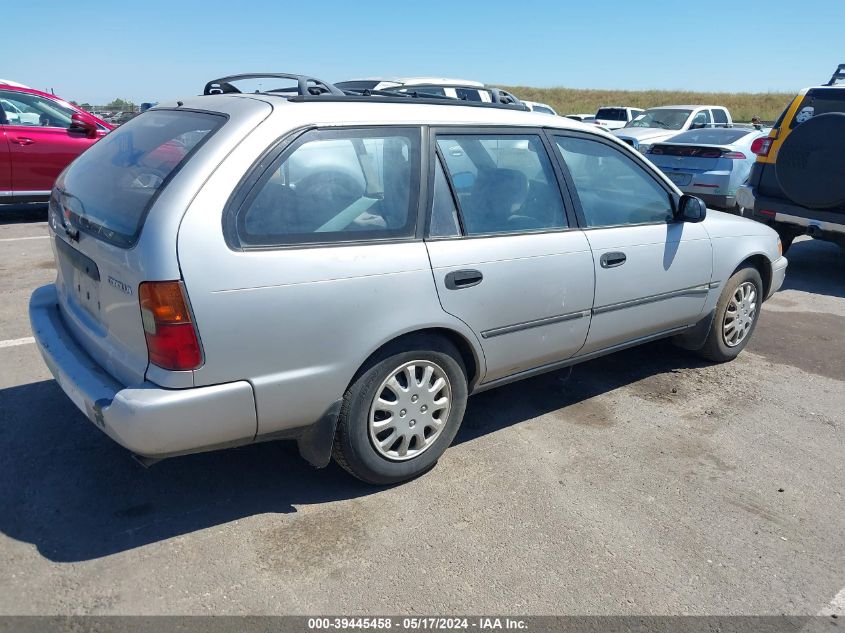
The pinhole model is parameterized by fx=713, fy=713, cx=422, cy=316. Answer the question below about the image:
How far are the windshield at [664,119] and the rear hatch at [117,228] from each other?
14367mm

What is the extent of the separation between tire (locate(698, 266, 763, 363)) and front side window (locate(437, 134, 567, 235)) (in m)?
1.71

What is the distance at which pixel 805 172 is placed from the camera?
6.73 meters

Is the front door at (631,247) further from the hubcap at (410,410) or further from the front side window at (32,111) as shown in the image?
the front side window at (32,111)

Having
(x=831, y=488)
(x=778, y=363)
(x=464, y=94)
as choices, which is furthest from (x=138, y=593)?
(x=464, y=94)

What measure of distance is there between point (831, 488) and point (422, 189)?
8.18 ft

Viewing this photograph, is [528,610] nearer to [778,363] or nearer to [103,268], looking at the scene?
[103,268]

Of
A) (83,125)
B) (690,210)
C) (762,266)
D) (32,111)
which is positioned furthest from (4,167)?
(762,266)

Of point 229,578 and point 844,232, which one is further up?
A: point 844,232

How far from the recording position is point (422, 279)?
3.13 metres

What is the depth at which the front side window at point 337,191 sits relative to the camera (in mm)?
2795

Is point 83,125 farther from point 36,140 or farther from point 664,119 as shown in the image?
point 664,119

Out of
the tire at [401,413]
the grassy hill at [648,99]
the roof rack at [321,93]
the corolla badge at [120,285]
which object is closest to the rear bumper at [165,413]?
the corolla badge at [120,285]

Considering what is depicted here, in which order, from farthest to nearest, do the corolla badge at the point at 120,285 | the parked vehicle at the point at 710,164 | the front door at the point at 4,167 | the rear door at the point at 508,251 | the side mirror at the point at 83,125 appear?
the parked vehicle at the point at 710,164 → the side mirror at the point at 83,125 → the front door at the point at 4,167 → the rear door at the point at 508,251 → the corolla badge at the point at 120,285

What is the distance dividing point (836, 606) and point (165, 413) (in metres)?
2.61
